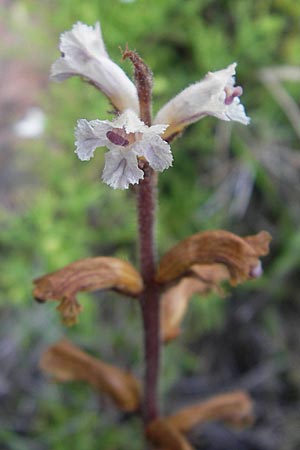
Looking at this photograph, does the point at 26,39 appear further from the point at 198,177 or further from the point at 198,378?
the point at 198,378

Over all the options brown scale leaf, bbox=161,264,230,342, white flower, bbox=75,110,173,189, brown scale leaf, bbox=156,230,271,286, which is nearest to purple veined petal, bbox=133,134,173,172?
white flower, bbox=75,110,173,189

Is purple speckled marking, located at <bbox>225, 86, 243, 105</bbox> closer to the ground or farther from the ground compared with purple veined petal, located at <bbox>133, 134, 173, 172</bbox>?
farther from the ground

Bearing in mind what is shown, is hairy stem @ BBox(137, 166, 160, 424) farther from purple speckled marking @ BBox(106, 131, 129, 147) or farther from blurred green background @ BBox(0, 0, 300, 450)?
blurred green background @ BBox(0, 0, 300, 450)

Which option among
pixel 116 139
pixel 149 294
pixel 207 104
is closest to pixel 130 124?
pixel 116 139

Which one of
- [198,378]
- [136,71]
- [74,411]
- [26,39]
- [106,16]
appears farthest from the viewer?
[26,39]

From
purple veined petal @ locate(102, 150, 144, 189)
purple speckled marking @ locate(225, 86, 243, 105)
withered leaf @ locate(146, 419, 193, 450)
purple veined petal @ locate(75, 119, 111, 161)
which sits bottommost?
withered leaf @ locate(146, 419, 193, 450)

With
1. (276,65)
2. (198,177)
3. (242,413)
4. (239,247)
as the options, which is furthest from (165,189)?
(239,247)

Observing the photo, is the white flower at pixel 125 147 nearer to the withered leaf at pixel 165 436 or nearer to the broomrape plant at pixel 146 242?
the broomrape plant at pixel 146 242

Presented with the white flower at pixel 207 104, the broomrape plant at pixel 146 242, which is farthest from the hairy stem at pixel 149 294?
the white flower at pixel 207 104
